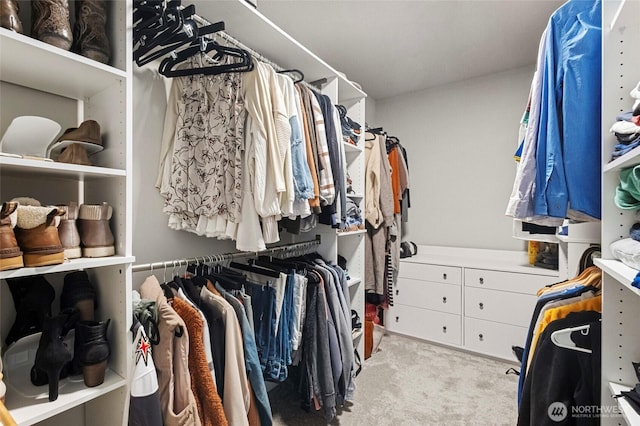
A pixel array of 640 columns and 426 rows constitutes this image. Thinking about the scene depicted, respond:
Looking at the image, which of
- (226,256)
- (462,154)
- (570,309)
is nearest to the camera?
(570,309)

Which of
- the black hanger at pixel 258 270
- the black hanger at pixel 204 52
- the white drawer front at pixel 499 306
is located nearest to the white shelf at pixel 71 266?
the black hanger at pixel 258 270

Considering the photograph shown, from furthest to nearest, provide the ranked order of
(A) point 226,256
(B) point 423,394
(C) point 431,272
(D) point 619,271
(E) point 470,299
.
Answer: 1. (C) point 431,272
2. (E) point 470,299
3. (B) point 423,394
4. (A) point 226,256
5. (D) point 619,271

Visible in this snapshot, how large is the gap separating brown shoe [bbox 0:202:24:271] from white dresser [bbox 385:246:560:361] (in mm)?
2597

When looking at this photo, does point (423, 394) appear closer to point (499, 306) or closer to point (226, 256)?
point (499, 306)

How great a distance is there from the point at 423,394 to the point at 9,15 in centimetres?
248

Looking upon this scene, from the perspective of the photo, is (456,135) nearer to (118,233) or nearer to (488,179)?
(488,179)

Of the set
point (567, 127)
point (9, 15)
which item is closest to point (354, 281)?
point (567, 127)

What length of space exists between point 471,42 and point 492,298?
6.60ft

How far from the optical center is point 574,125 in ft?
3.12

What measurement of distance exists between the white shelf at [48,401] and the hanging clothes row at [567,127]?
145cm

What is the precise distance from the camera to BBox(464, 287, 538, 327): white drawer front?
224 centimetres

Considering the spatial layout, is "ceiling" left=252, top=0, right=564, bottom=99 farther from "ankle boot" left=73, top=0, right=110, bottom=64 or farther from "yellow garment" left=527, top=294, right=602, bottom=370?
"yellow garment" left=527, top=294, right=602, bottom=370

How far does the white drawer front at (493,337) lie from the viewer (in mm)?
2276

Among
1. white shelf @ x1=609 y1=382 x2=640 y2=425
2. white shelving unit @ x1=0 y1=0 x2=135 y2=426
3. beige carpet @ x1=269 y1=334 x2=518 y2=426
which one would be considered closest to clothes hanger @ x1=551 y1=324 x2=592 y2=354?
white shelf @ x1=609 y1=382 x2=640 y2=425
